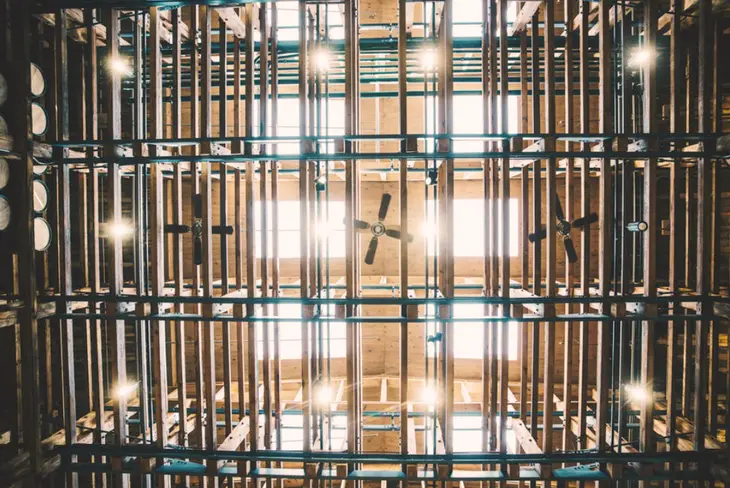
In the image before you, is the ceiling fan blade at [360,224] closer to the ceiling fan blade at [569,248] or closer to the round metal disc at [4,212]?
the ceiling fan blade at [569,248]

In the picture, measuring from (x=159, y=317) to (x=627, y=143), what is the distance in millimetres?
9047

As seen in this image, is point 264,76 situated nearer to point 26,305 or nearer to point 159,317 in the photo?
point 159,317

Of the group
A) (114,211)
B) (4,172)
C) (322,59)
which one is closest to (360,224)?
(322,59)

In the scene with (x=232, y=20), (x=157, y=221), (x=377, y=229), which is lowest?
(x=377, y=229)

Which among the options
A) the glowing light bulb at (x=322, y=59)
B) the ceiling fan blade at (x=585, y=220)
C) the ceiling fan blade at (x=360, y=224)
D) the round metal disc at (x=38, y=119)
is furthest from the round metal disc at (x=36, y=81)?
the ceiling fan blade at (x=585, y=220)

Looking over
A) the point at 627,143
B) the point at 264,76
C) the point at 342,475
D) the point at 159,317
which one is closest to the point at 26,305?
the point at 159,317

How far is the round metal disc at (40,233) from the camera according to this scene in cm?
706

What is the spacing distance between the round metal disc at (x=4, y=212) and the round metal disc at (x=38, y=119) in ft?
4.57

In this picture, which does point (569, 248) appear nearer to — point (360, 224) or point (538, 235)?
point (538, 235)

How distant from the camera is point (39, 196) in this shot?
7.08 m

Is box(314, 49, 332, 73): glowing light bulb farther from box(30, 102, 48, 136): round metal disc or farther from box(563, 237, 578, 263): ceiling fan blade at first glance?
box(563, 237, 578, 263): ceiling fan blade

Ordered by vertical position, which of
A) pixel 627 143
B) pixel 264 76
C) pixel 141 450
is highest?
pixel 264 76

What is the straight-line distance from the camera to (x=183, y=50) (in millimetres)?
9406

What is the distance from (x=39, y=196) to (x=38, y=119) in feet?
4.84
